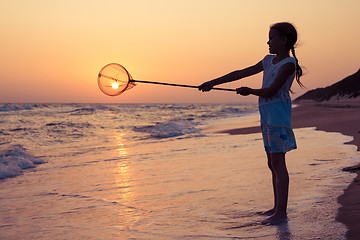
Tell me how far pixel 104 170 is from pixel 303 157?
3.44 meters

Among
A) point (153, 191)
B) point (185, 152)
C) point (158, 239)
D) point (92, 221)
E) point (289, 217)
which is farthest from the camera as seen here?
point (185, 152)

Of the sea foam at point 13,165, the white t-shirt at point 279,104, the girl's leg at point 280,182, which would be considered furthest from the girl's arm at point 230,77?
the sea foam at point 13,165

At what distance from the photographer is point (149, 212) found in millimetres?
4070

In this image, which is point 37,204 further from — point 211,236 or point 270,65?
point 270,65

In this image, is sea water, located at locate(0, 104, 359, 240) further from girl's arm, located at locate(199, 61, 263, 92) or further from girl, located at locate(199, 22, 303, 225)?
girl's arm, located at locate(199, 61, 263, 92)

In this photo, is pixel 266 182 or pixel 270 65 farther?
pixel 266 182

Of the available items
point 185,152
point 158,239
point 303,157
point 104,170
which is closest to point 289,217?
point 158,239

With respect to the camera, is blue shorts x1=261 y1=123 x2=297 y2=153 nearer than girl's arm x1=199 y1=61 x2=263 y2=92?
Yes

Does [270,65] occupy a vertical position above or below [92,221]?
above

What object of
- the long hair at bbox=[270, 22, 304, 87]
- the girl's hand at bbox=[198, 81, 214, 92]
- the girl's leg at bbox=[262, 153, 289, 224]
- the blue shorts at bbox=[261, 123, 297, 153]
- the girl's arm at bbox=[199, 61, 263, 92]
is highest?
the long hair at bbox=[270, 22, 304, 87]

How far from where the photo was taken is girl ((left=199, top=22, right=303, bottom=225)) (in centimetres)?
343

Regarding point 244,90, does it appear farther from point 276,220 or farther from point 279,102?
point 276,220

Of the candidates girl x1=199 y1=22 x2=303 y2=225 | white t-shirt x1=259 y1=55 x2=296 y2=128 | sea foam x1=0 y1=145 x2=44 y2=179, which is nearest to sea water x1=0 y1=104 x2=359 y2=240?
sea foam x1=0 y1=145 x2=44 y2=179

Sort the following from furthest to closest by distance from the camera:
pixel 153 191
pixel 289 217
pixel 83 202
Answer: pixel 153 191 → pixel 83 202 → pixel 289 217
